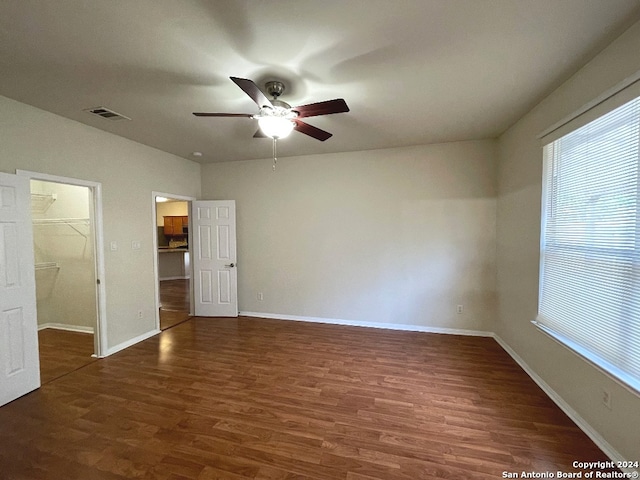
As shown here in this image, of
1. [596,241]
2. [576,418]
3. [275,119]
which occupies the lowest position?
[576,418]

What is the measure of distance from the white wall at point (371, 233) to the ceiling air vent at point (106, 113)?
76.5 inches

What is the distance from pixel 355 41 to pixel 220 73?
1.07 meters

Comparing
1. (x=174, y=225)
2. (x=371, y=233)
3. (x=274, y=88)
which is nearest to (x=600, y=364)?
(x=371, y=233)

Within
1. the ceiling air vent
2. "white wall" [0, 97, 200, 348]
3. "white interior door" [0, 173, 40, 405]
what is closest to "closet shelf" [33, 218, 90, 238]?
"white wall" [0, 97, 200, 348]

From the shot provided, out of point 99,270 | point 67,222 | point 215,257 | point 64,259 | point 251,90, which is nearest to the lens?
point 251,90

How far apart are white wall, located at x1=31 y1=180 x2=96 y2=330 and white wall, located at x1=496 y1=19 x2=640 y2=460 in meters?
5.71

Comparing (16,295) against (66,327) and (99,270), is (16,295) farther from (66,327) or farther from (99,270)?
(66,327)

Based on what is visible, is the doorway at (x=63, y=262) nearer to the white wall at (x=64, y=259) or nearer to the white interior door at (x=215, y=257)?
the white wall at (x=64, y=259)

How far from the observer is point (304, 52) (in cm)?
179

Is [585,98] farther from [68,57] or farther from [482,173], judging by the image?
[68,57]

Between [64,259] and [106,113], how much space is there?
2731mm

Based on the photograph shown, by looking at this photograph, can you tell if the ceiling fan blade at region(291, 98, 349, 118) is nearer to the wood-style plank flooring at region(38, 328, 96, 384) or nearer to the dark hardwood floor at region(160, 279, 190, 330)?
the wood-style plank flooring at region(38, 328, 96, 384)

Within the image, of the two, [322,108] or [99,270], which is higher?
[322,108]

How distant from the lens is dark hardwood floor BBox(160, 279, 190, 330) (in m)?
4.43
